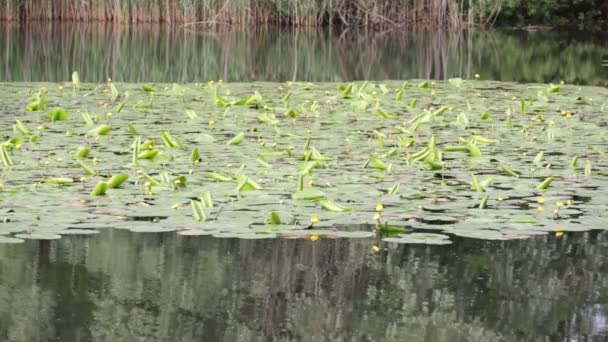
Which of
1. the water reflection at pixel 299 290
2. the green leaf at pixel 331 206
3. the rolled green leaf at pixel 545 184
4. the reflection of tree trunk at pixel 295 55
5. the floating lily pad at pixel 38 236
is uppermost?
the reflection of tree trunk at pixel 295 55

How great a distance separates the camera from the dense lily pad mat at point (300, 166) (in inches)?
192

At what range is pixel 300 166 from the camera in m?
5.88

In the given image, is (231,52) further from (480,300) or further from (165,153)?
Result: (480,300)

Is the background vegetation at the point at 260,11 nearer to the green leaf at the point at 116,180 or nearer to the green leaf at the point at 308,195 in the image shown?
the green leaf at the point at 116,180

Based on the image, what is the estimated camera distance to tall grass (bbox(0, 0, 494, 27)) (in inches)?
776

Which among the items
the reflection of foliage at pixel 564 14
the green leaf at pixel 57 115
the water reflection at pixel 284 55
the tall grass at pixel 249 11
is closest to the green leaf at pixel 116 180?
the green leaf at pixel 57 115

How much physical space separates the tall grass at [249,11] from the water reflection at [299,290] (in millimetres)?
14959

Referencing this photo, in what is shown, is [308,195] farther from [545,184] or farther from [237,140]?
[237,140]

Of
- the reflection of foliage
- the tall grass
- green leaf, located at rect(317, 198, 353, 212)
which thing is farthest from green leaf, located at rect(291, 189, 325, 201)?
the reflection of foliage

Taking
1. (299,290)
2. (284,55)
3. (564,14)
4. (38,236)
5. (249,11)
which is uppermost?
(564,14)

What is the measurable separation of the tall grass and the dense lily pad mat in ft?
34.3

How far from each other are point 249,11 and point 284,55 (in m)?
4.53

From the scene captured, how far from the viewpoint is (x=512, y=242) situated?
4.80m

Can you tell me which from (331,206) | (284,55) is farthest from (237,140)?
(284,55)
